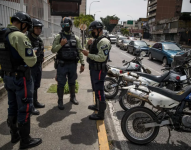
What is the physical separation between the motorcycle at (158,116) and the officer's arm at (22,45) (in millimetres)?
1769

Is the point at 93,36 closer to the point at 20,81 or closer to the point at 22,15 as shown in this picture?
the point at 22,15

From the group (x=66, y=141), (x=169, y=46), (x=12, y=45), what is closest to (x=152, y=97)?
(x=66, y=141)

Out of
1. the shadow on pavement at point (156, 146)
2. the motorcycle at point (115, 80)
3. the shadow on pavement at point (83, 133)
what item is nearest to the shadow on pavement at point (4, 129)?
the shadow on pavement at point (83, 133)

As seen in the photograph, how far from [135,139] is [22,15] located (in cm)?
265

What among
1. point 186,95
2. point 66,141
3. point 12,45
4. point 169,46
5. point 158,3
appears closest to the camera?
point 12,45

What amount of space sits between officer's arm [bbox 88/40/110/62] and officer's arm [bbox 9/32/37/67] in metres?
1.29

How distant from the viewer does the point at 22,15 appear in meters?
2.61

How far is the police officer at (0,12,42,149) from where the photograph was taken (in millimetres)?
2441

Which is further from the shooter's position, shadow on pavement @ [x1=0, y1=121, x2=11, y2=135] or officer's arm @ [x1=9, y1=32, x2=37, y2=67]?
shadow on pavement @ [x1=0, y1=121, x2=11, y2=135]

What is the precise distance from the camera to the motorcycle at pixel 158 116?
2854 mm

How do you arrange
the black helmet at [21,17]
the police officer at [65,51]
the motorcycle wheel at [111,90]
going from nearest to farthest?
the black helmet at [21,17]
the police officer at [65,51]
the motorcycle wheel at [111,90]

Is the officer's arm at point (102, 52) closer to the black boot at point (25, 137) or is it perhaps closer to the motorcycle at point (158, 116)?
the motorcycle at point (158, 116)

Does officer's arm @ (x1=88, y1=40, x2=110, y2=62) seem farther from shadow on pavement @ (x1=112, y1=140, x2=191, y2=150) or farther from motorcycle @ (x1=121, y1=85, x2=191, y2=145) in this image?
shadow on pavement @ (x1=112, y1=140, x2=191, y2=150)

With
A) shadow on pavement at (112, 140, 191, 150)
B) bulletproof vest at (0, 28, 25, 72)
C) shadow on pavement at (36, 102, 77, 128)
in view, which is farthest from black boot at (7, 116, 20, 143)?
shadow on pavement at (112, 140, 191, 150)
